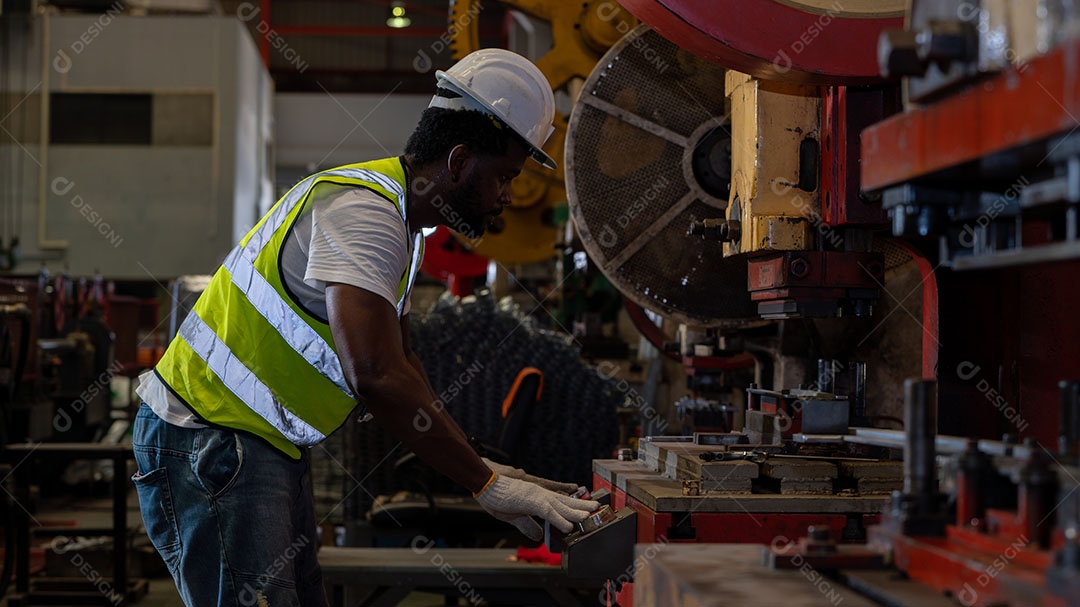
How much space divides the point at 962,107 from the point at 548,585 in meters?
2.36

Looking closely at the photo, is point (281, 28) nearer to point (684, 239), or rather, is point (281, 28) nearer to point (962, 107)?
point (684, 239)

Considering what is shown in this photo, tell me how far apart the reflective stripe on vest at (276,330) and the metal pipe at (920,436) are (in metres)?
0.94

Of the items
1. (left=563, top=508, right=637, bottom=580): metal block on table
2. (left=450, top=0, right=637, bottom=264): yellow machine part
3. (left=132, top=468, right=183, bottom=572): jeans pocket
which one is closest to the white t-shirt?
(left=132, top=468, right=183, bottom=572): jeans pocket

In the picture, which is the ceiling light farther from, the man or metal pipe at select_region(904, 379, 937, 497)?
metal pipe at select_region(904, 379, 937, 497)

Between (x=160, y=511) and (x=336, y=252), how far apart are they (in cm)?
57

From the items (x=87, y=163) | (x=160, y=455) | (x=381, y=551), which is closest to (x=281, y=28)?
(x=87, y=163)

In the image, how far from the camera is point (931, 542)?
118 cm

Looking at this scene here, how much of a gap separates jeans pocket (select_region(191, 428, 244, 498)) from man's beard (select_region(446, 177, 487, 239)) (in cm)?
56

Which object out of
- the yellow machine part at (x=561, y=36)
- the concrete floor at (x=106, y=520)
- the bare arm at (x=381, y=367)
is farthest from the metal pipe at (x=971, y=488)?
the concrete floor at (x=106, y=520)

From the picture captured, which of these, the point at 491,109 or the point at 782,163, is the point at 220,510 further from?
the point at 782,163

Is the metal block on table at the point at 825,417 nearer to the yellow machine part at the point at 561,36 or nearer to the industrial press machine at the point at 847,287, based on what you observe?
the industrial press machine at the point at 847,287

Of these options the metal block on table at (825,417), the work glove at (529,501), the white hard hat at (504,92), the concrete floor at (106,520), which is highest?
the white hard hat at (504,92)

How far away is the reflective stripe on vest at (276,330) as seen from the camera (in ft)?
5.91

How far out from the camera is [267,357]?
1808 mm
